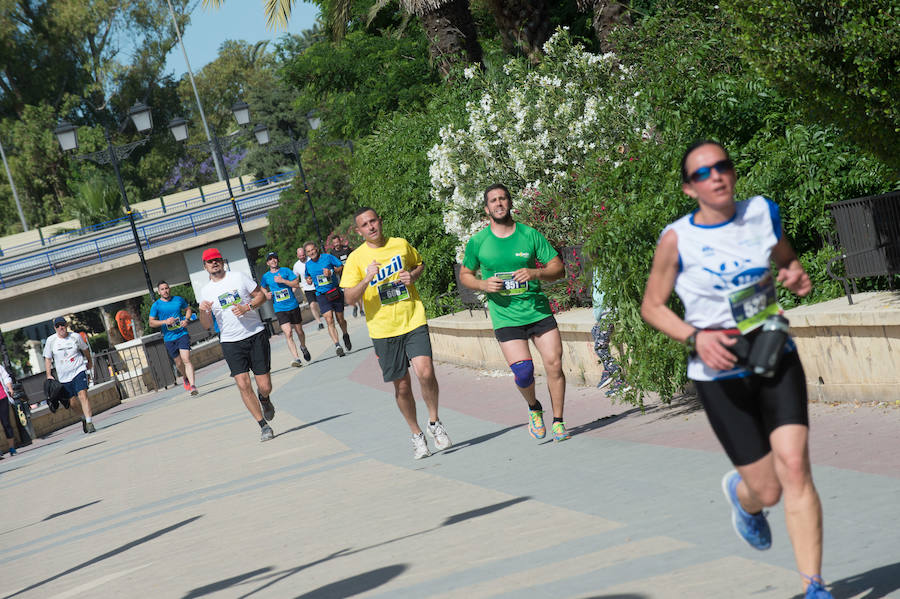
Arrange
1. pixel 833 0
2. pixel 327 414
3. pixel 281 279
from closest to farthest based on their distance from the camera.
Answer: pixel 833 0
pixel 327 414
pixel 281 279

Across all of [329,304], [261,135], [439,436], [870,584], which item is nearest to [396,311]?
[439,436]

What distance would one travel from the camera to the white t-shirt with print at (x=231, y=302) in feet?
37.0

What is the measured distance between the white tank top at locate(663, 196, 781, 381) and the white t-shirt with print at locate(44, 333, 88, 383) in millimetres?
15844

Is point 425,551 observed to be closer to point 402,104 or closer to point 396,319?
point 396,319

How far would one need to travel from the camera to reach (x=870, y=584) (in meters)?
3.88

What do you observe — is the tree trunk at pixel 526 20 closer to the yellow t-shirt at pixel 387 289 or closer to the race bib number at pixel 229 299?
the race bib number at pixel 229 299

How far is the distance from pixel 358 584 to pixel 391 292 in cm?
369

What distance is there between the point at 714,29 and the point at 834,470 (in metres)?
6.31

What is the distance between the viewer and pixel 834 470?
5.68 meters

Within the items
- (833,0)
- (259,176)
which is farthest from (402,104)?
(259,176)

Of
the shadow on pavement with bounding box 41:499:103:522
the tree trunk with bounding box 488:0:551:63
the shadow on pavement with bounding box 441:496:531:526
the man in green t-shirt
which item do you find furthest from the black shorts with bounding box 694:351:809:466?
the tree trunk with bounding box 488:0:551:63

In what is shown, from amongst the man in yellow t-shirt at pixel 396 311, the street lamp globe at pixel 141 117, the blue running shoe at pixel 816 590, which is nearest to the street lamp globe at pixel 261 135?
the street lamp globe at pixel 141 117

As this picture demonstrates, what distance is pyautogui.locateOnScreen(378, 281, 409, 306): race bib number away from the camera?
8.63 m

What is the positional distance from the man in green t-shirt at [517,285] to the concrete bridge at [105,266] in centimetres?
4387
